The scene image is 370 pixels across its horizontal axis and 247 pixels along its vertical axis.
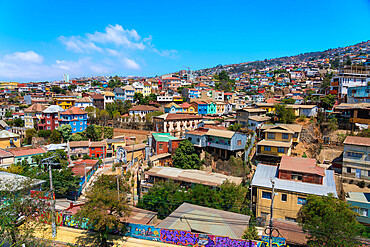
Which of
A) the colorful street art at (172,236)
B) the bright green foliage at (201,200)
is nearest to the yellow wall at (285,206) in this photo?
the bright green foliage at (201,200)

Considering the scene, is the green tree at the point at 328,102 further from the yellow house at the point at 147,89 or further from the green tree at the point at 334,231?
the yellow house at the point at 147,89

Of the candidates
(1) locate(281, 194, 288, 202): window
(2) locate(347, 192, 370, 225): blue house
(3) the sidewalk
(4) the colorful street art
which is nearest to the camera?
(4) the colorful street art

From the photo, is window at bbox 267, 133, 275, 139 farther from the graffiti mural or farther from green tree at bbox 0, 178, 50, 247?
green tree at bbox 0, 178, 50, 247

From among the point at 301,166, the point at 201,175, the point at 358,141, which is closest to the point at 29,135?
the point at 201,175

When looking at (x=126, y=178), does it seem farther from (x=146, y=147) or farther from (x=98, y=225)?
(x=98, y=225)

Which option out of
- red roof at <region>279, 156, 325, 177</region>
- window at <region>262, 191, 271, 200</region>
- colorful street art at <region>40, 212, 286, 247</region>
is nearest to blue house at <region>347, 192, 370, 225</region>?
red roof at <region>279, 156, 325, 177</region>

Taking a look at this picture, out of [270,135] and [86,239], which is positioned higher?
[270,135]

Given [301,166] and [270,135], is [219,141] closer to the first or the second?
[270,135]
